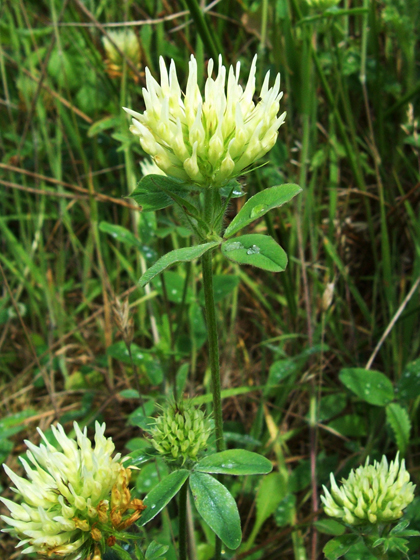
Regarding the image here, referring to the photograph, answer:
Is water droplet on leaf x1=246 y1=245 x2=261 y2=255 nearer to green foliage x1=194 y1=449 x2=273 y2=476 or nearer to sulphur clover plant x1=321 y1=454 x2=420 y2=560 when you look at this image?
green foliage x1=194 y1=449 x2=273 y2=476

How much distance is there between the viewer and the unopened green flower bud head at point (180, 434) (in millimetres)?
1020

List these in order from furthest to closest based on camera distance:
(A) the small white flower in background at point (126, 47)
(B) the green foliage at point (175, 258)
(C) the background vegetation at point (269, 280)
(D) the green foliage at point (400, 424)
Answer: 1. (A) the small white flower in background at point (126, 47)
2. (C) the background vegetation at point (269, 280)
3. (D) the green foliage at point (400, 424)
4. (B) the green foliage at point (175, 258)

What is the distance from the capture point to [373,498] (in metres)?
1.11

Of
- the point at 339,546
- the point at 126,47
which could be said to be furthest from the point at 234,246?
the point at 126,47

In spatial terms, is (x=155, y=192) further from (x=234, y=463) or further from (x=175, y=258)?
(x=234, y=463)

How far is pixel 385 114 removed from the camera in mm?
2281

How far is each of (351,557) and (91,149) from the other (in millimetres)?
2265

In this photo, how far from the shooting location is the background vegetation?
70.7 inches

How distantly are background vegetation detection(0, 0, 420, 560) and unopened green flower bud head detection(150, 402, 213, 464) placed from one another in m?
0.44

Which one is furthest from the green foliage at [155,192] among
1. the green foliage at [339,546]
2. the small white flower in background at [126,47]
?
the small white flower in background at [126,47]

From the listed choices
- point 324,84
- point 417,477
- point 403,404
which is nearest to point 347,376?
point 403,404

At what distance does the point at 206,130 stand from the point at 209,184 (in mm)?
98

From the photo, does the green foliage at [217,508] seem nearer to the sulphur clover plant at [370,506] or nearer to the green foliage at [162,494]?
the green foliage at [162,494]

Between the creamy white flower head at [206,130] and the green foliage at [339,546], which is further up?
the creamy white flower head at [206,130]
